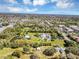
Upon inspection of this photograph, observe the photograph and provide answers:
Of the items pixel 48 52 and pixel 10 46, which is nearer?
pixel 48 52

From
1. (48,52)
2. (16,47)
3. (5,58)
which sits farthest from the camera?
(16,47)

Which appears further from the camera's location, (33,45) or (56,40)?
(56,40)

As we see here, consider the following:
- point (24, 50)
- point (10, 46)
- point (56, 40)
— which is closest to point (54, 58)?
point (24, 50)

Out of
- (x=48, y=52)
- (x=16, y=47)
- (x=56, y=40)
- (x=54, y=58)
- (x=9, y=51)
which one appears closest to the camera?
(x=54, y=58)

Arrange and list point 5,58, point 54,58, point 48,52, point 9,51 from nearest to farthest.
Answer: point 5,58 < point 54,58 < point 48,52 < point 9,51

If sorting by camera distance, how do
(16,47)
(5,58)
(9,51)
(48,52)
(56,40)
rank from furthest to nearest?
(56,40) < (16,47) < (9,51) < (48,52) < (5,58)

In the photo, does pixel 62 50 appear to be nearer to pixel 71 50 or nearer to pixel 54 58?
pixel 71 50

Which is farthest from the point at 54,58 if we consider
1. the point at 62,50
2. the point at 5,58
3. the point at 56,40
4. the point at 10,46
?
the point at 56,40

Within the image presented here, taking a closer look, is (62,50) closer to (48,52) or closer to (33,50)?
(48,52)
